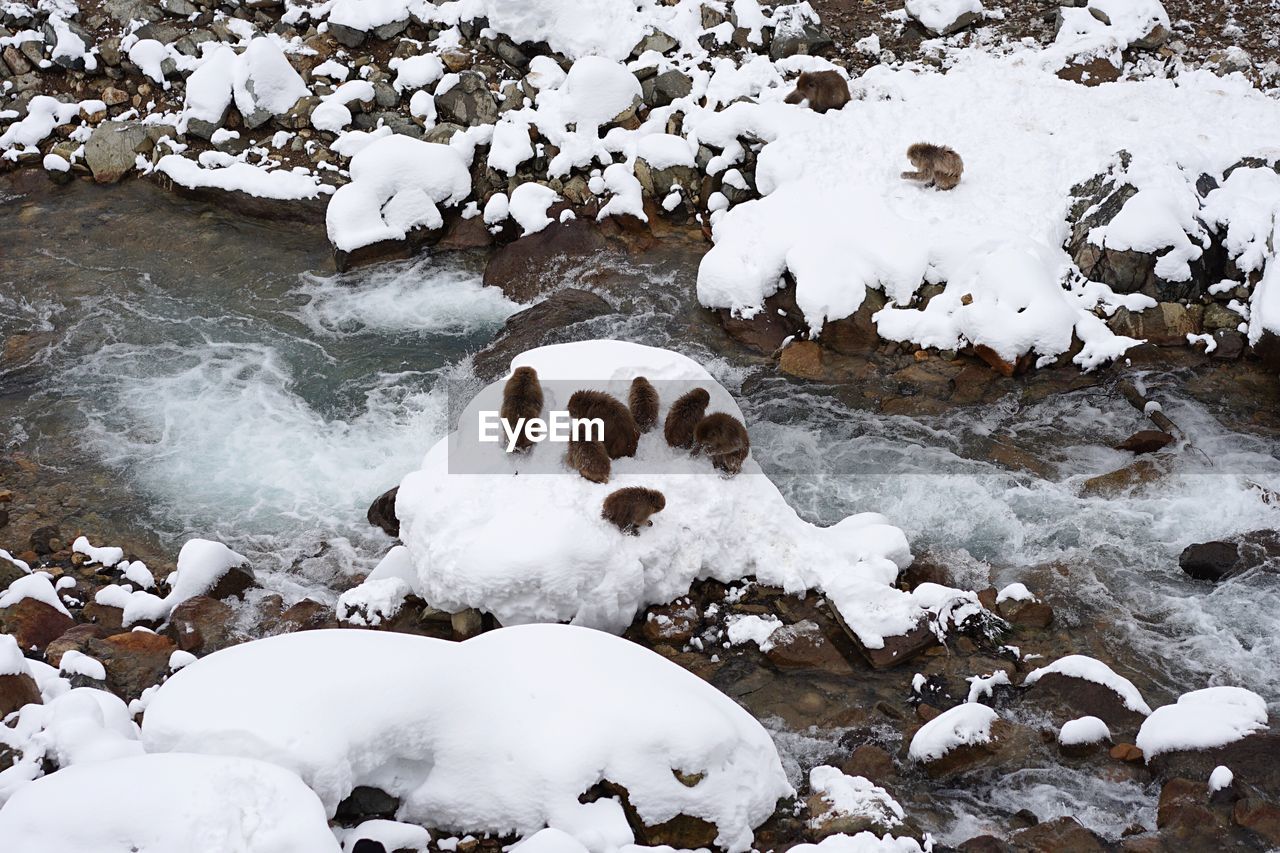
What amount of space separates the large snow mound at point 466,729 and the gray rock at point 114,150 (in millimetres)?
9746

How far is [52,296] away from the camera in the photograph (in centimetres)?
1111

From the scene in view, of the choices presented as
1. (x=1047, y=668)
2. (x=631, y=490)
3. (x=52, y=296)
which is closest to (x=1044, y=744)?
(x=1047, y=668)

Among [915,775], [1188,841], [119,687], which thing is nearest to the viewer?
[1188,841]

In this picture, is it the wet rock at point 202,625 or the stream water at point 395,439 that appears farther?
the stream water at point 395,439

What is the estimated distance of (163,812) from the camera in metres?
4.30

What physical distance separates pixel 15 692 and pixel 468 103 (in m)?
9.01

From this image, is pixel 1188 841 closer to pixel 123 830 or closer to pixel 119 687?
pixel 123 830

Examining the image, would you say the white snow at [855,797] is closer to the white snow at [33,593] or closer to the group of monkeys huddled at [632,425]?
the group of monkeys huddled at [632,425]

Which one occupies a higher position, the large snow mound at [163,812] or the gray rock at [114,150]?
the large snow mound at [163,812]

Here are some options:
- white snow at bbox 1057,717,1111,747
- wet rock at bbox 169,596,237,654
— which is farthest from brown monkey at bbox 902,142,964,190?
wet rock at bbox 169,596,237,654

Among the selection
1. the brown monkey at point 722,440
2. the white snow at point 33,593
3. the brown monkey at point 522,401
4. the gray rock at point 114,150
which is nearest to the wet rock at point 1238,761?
the brown monkey at point 722,440

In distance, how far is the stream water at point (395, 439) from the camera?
738cm

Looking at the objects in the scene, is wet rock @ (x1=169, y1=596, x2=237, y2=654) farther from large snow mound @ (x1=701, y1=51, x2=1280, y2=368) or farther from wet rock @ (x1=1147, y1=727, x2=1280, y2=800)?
wet rock @ (x1=1147, y1=727, x2=1280, y2=800)

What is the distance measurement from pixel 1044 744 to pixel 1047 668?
55 cm
